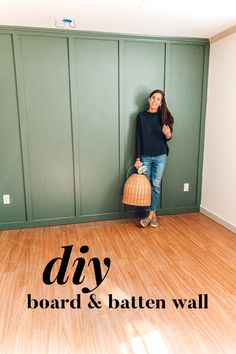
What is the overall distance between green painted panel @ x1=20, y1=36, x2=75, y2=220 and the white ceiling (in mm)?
292

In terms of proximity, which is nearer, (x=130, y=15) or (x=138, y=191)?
(x=130, y=15)

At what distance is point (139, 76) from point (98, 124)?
753mm

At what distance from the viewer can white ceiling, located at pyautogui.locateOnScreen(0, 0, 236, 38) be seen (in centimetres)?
226

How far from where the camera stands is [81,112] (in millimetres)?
3137

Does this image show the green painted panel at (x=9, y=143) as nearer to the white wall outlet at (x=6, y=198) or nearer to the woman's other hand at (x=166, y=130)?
the white wall outlet at (x=6, y=198)

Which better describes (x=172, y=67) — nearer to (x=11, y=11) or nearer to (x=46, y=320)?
(x=11, y=11)

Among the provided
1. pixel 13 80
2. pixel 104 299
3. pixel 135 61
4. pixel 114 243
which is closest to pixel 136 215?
pixel 114 243

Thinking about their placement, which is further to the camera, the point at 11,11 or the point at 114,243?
the point at 114,243

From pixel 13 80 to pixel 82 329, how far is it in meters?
2.49

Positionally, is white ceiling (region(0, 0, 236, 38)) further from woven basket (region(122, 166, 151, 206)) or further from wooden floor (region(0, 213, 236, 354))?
wooden floor (region(0, 213, 236, 354))

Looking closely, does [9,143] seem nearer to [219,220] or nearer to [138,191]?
[138,191]

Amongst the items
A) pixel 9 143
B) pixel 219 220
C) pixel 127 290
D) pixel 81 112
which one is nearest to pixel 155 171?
pixel 219 220

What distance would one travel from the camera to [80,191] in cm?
330

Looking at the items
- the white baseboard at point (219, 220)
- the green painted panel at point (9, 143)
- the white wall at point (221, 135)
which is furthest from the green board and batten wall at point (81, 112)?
the white baseboard at point (219, 220)
